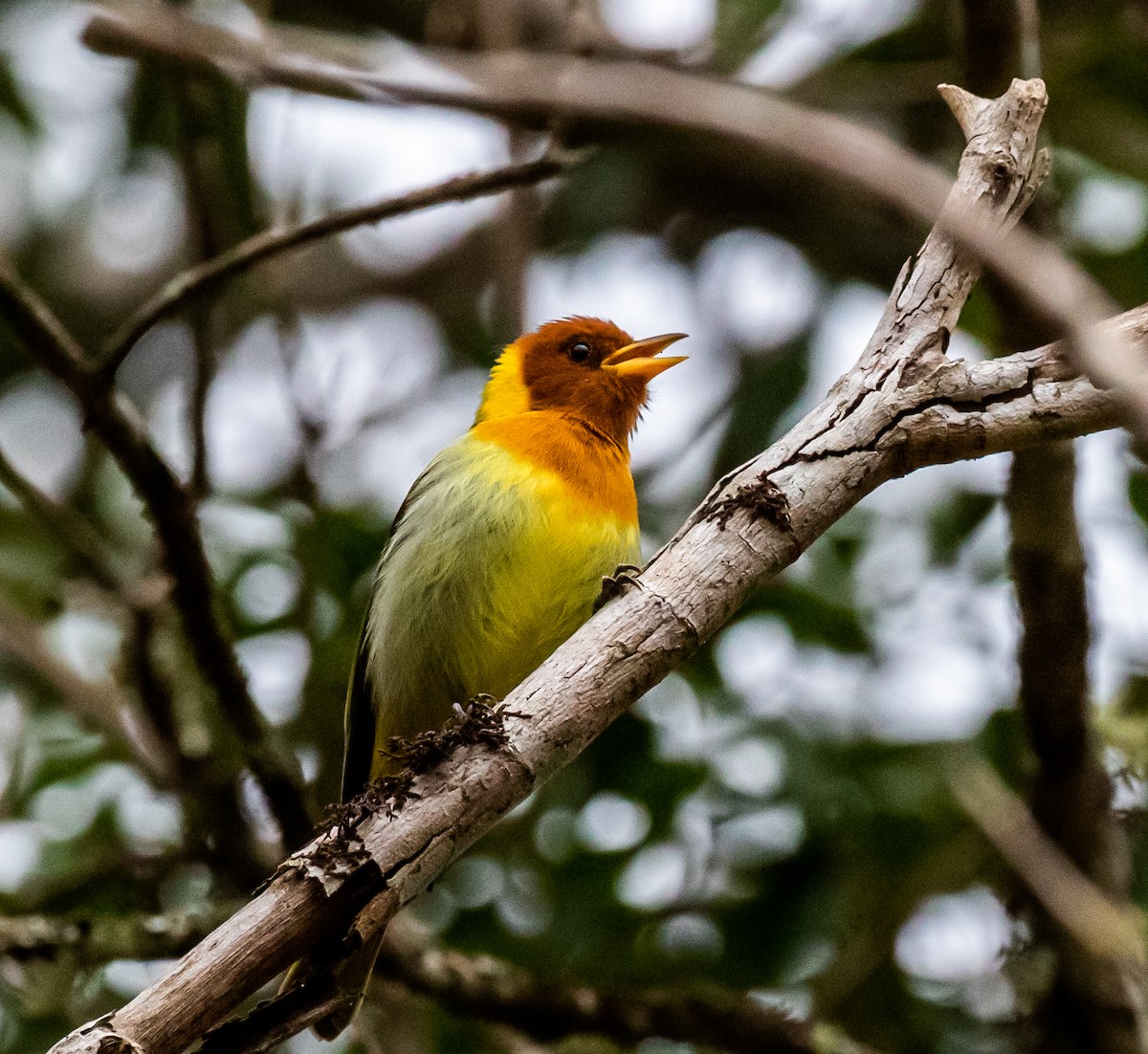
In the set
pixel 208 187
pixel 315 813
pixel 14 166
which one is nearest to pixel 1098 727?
pixel 315 813

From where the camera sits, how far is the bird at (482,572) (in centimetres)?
372

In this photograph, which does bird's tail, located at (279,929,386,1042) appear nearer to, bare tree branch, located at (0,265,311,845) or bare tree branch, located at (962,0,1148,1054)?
bare tree branch, located at (0,265,311,845)

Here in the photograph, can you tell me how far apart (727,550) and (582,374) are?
2223 mm

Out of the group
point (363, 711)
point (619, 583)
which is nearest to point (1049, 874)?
point (619, 583)

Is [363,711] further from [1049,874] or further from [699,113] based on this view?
[699,113]

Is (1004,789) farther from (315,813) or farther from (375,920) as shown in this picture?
(375,920)

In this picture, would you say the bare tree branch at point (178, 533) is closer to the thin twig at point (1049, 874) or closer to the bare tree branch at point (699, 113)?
the bare tree branch at point (699, 113)

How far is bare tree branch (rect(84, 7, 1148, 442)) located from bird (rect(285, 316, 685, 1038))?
117 cm

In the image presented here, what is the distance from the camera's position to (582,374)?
463cm

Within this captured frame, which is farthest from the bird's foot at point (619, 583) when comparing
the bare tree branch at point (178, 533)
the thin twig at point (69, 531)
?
the thin twig at point (69, 531)

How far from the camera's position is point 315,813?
4016mm

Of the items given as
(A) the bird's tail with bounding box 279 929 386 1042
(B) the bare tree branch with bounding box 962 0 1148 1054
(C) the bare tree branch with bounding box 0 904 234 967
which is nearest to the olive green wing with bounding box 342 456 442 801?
(C) the bare tree branch with bounding box 0 904 234 967

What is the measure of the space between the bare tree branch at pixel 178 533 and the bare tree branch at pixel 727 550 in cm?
143

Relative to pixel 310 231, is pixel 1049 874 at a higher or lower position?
lower
